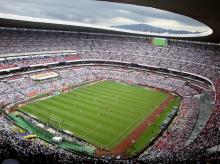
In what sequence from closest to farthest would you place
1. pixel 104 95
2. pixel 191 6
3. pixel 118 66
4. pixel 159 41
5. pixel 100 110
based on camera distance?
pixel 191 6, pixel 100 110, pixel 104 95, pixel 159 41, pixel 118 66

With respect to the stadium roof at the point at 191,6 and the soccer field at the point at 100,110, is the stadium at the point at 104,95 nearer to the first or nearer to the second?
the soccer field at the point at 100,110

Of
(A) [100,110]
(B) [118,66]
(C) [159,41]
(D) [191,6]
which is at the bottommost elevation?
(A) [100,110]

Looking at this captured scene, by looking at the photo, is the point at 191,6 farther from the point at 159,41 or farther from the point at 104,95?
the point at 159,41

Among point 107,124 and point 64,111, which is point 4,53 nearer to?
point 64,111

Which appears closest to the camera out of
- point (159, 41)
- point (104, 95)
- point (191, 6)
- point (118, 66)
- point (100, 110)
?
point (191, 6)

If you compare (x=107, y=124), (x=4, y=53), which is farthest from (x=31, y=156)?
(x=4, y=53)

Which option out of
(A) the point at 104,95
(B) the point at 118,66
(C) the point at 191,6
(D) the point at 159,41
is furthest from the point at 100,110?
(D) the point at 159,41

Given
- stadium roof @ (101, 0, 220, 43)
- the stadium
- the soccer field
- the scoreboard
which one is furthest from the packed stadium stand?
stadium roof @ (101, 0, 220, 43)
